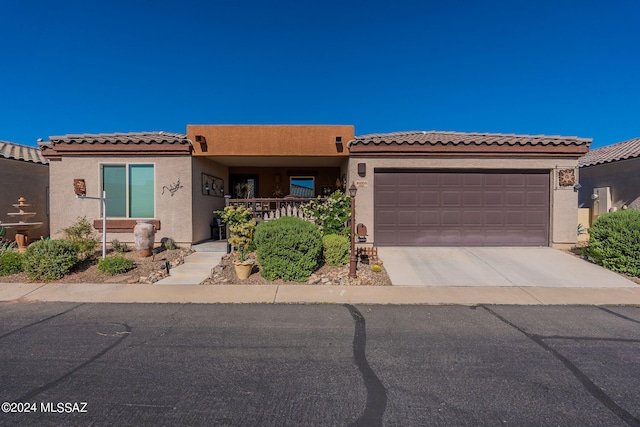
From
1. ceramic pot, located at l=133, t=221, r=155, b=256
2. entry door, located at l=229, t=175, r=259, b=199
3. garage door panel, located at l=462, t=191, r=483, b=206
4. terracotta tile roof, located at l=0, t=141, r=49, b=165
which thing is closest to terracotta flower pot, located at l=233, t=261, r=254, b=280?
ceramic pot, located at l=133, t=221, r=155, b=256

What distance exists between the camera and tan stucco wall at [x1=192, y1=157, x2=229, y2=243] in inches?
380

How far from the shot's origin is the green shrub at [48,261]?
6.29m

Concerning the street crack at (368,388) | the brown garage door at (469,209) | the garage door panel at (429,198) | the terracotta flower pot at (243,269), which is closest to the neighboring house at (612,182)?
the brown garage door at (469,209)

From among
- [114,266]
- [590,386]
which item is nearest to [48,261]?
[114,266]

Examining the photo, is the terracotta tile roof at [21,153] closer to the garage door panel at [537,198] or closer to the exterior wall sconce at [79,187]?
the exterior wall sconce at [79,187]

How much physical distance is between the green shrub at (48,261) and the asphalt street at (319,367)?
1721mm

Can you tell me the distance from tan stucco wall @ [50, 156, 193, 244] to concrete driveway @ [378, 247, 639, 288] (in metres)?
6.21

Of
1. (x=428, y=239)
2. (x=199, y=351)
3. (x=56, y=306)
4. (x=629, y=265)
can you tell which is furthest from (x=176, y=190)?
(x=629, y=265)

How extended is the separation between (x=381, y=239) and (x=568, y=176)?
5.94 meters

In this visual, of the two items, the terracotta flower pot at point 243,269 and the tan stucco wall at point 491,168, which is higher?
the tan stucco wall at point 491,168

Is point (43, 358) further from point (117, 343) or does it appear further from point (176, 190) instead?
point (176, 190)

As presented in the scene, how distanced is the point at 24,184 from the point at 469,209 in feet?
50.9

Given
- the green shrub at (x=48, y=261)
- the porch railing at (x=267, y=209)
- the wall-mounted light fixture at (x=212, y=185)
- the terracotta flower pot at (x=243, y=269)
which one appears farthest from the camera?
the wall-mounted light fixture at (x=212, y=185)

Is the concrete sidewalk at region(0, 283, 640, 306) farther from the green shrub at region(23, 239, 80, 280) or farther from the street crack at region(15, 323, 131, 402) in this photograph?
the street crack at region(15, 323, 131, 402)
